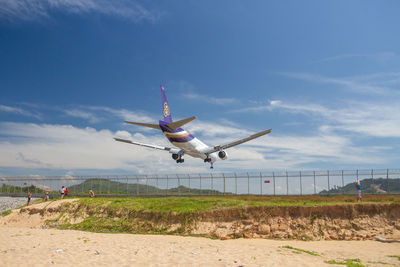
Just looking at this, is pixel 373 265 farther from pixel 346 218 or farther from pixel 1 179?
pixel 1 179

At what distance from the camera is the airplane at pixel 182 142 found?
37.9 m

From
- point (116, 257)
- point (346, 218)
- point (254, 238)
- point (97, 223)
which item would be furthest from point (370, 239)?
point (97, 223)

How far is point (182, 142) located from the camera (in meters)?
40.3

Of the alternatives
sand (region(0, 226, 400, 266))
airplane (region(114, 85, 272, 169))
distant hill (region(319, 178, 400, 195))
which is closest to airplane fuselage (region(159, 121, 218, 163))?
airplane (region(114, 85, 272, 169))

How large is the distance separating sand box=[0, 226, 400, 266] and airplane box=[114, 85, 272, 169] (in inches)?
682

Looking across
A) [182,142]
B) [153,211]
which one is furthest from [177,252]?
[182,142]

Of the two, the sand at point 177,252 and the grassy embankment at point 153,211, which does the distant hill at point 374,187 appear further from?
the sand at point 177,252

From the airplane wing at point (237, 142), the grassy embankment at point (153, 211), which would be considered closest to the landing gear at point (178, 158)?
the airplane wing at point (237, 142)

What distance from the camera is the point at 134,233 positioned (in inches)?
947

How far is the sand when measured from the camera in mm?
13422

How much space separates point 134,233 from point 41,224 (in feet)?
41.9

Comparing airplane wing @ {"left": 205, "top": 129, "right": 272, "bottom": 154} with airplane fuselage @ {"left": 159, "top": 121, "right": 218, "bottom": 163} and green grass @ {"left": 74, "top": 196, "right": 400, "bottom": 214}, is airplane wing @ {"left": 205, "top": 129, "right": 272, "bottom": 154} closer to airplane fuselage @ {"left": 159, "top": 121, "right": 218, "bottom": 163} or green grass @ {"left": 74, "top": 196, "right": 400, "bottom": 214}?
airplane fuselage @ {"left": 159, "top": 121, "right": 218, "bottom": 163}

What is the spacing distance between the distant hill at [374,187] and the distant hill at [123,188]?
535 inches

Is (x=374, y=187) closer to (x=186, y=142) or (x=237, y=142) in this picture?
(x=237, y=142)
